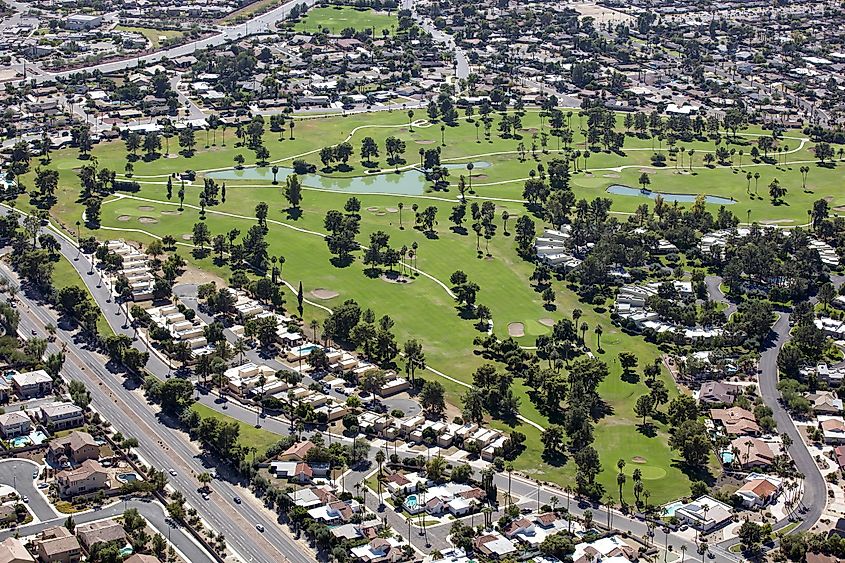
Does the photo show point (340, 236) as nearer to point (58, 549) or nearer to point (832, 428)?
point (832, 428)

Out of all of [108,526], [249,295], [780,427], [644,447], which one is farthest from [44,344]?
[780,427]

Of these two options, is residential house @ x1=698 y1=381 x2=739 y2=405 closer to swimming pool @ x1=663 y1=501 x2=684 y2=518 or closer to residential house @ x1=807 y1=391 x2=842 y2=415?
residential house @ x1=807 y1=391 x2=842 y2=415

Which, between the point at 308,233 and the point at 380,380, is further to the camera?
the point at 308,233

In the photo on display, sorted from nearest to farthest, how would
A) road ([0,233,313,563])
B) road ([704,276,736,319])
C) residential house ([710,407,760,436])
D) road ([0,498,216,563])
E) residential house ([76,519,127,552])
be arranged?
residential house ([76,519,127,552]), road ([0,498,216,563]), road ([0,233,313,563]), residential house ([710,407,760,436]), road ([704,276,736,319])

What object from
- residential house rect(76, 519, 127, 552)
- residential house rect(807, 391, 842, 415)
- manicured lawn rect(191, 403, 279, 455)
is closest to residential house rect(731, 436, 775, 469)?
residential house rect(807, 391, 842, 415)

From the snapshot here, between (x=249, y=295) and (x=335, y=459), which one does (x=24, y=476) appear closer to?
(x=335, y=459)

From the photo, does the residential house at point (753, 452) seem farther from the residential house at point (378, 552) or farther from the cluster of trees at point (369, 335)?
the residential house at point (378, 552)
